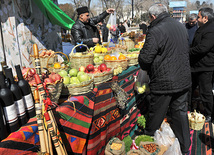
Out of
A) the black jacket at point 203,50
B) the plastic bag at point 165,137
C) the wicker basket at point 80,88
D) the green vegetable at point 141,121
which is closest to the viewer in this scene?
the wicker basket at point 80,88

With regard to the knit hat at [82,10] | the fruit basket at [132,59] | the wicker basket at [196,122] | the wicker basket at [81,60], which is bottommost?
the wicker basket at [196,122]

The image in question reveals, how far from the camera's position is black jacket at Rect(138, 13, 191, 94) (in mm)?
2195

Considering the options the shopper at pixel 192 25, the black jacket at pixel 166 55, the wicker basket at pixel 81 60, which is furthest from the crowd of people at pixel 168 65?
the shopper at pixel 192 25

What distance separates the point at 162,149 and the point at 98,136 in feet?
3.38

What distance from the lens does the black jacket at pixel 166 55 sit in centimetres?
220

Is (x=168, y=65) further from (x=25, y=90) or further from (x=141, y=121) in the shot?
(x=25, y=90)

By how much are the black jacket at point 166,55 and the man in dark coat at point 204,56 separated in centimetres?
100

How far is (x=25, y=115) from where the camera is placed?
1.38 metres

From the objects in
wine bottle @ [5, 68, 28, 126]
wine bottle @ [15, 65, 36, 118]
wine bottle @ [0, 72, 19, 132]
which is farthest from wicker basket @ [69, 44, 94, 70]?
wine bottle @ [0, 72, 19, 132]

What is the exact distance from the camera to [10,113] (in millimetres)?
1190

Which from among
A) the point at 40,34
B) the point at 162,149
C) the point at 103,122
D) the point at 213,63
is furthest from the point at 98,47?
the point at 213,63

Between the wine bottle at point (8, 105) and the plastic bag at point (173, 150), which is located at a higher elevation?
the wine bottle at point (8, 105)

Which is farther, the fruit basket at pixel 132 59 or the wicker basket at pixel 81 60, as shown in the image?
the fruit basket at pixel 132 59

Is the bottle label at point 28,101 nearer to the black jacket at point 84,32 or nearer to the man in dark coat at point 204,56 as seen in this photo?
the black jacket at point 84,32
